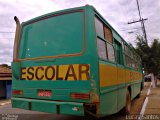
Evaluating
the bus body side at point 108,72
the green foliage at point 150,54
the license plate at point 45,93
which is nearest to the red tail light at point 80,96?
the bus body side at point 108,72

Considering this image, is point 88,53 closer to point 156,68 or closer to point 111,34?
point 111,34

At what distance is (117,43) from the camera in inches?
352

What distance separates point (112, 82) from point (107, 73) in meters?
0.54

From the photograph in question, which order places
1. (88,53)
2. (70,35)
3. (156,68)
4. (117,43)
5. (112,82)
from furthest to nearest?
1. (156,68)
2. (117,43)
3. (112,82)
4. (70,35)
5. (88,53)

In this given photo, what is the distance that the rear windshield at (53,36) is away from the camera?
668 cm

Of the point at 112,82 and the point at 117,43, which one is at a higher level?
the point at 117,43

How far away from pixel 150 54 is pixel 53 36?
90.4 feet

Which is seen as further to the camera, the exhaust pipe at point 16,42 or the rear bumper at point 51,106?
the exhaust pipe at point 16,42

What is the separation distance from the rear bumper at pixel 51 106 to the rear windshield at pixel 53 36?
119 centimetres

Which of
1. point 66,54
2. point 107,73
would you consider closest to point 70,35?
point 66,54

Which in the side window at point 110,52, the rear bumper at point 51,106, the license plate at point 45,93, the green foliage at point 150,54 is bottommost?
the rear bumper at point 51,106

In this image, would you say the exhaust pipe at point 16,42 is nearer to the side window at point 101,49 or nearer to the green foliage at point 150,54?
the side window at point 101,49

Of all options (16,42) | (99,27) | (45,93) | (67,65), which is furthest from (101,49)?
(16,42)

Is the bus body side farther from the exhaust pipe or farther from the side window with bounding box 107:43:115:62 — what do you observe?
the exhaust pipe
